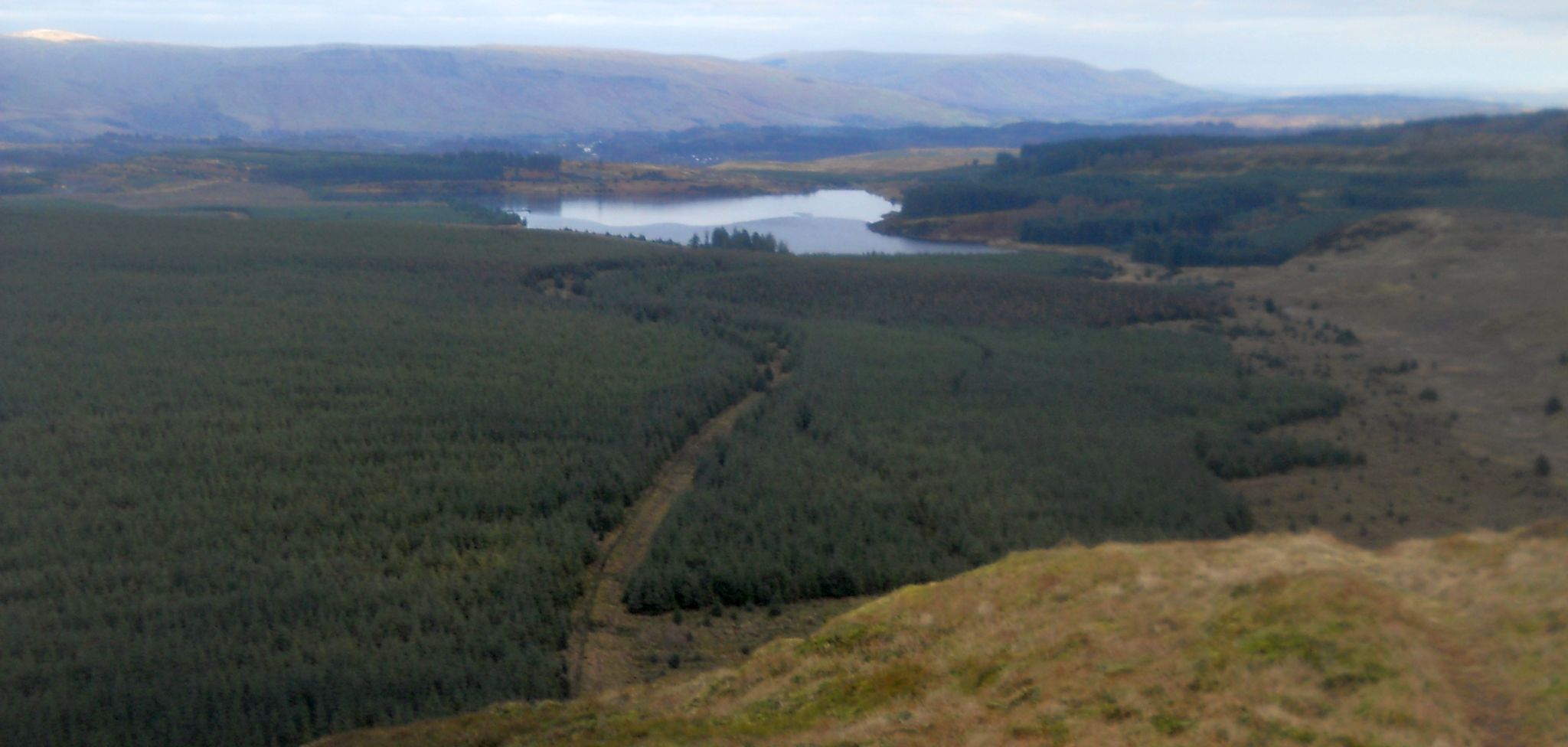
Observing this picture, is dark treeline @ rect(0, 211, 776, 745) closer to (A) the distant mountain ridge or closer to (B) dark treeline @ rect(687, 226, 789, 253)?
(B) dark treeline @ rect(687, 226, 789, 253)

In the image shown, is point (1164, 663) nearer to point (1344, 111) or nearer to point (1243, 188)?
point (1243, 188)

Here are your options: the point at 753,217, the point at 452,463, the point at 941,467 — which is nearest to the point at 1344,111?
the point at 753,217

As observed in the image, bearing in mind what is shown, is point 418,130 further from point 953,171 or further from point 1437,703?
point 1437,703

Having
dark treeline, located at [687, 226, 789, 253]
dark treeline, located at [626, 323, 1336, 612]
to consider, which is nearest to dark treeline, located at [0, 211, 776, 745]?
dark treeline, located at [626, 323, 1336, 612]

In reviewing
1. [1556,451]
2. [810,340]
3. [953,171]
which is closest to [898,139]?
[953,171]

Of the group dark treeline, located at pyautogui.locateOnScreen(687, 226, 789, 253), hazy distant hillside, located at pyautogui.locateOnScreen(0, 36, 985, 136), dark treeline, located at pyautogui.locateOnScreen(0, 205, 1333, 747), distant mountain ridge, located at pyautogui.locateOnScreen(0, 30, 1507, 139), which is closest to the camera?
dark treeline, located at pyautogui.locateOnScreen(0, 205, 1333, 747)

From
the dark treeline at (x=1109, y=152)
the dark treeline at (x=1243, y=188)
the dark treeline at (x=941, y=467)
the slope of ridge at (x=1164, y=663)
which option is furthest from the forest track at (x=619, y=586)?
the dark treeline at (x=1109, y=152)
